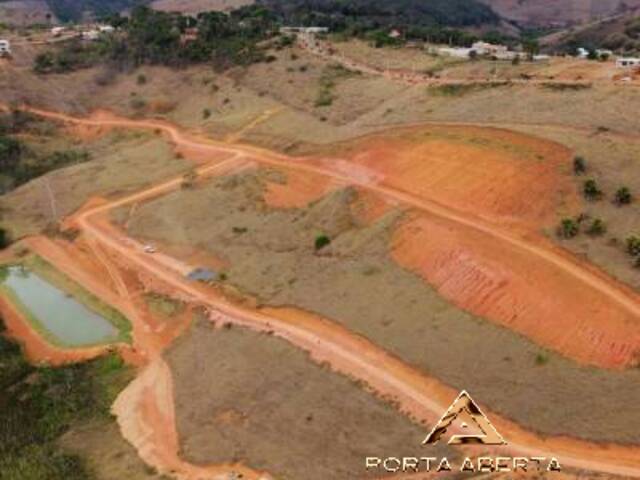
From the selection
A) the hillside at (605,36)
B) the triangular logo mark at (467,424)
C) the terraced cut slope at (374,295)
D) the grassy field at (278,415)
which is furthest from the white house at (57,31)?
the triangular logo mark at (467,424)

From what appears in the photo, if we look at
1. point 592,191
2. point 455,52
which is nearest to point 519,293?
point 592,191

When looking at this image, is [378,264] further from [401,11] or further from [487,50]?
[401,11]

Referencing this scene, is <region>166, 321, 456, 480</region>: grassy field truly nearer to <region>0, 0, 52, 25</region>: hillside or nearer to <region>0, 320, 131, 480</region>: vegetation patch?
<region>0, 320, 131, 480</region>: vegetation patch

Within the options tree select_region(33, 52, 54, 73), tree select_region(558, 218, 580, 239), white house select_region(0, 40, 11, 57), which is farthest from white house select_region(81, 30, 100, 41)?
tree select_region(558, 218, 580, 239)

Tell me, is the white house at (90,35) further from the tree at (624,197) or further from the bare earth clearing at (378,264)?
the tree at (624,197)

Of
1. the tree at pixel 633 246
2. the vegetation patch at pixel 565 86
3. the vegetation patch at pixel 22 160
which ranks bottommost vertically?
the vegetation patch at pixel 22 160

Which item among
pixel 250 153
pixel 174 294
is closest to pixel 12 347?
pixel 174 294
